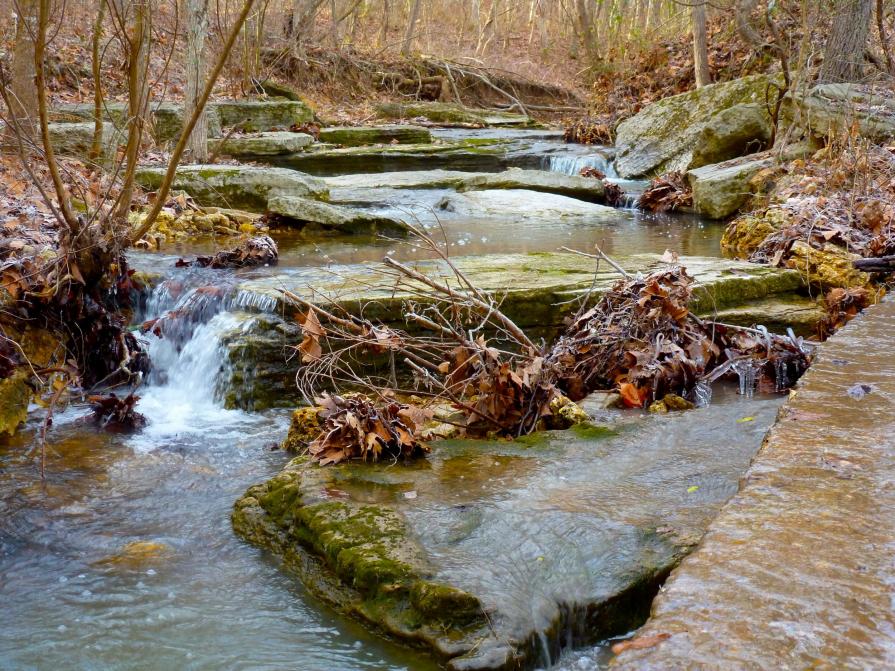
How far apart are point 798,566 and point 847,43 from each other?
39.8 ft

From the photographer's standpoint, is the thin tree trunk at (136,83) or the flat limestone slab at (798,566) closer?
the flat limestone slab at (798,566)

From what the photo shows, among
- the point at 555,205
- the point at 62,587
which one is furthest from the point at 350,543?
the point at 555,205

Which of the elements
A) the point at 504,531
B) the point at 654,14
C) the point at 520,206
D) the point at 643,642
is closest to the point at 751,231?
the point at 520,206

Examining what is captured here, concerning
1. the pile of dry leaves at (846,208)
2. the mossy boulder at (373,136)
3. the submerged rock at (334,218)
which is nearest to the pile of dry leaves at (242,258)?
the submerged rock at (334,218)

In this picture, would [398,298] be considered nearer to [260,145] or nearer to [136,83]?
[136,83]

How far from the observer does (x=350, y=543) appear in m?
2.99

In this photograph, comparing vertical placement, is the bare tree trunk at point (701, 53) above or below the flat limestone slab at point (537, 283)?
above

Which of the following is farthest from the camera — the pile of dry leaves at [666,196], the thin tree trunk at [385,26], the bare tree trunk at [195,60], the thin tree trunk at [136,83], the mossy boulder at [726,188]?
the thin tree trunk at [385,26]

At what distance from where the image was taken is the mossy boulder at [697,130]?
13258 millimetres

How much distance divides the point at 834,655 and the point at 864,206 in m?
6.72

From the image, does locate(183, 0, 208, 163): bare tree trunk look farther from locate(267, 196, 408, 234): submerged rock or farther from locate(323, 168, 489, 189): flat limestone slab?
locate(267, 196, 408, 234): submerged rock

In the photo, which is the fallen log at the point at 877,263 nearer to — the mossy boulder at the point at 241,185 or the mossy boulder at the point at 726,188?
the mossy boulder at the point at 726,188

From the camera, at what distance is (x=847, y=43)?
39.1 feet

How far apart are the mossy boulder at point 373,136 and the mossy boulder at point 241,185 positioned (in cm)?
573
